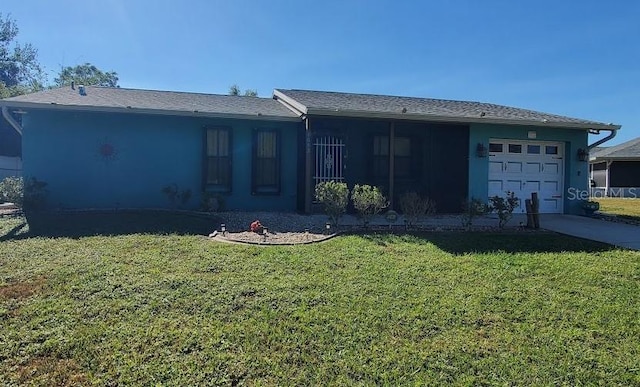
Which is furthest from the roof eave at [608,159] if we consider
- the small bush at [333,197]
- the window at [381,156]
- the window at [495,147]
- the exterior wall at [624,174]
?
the small bush at [333,197]

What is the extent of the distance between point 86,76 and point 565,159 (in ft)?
122

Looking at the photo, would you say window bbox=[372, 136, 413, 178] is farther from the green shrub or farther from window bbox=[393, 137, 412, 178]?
the green shrub

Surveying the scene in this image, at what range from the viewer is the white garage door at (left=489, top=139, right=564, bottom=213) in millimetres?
11492

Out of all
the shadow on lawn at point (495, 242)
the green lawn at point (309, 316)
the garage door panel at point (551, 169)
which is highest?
the garage door panel at point (551, 169)

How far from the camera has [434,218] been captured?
394 inches

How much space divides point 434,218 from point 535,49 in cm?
732

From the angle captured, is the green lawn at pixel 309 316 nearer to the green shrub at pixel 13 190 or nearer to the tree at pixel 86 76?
the green shrub at pixel 13 190

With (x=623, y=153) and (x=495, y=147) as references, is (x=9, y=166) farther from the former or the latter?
(x=623, y=153)

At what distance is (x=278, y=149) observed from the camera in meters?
10.7

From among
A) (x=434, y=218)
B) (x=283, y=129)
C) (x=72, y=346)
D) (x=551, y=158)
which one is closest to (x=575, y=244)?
(x=434, y=218)

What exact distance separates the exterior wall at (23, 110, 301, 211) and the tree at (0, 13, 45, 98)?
2360cm

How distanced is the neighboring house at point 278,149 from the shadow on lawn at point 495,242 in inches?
115

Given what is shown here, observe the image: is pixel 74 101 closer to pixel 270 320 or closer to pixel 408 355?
pixel 270 320

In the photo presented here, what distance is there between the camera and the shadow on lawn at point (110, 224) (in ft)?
23.6
